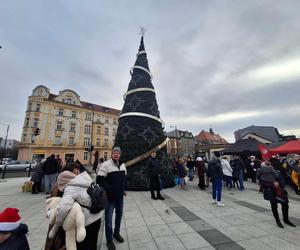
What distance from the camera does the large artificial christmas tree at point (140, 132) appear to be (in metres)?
7.71

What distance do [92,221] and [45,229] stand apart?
8.94 feet

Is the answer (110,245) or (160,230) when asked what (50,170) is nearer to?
(110,245)

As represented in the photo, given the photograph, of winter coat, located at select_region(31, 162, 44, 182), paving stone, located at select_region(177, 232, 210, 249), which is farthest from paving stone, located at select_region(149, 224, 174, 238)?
winter coat, located at select_region(31, 162, 44, 182)

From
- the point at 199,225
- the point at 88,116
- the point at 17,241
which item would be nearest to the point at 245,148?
the point at 199,225

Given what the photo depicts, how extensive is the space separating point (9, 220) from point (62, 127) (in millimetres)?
39461

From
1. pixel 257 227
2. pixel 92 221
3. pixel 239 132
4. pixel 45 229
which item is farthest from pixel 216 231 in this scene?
pixel 239 132

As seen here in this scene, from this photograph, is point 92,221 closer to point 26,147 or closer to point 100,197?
point 100,197

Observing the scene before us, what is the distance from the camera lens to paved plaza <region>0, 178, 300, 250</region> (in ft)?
9.70

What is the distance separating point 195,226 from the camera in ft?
12.2

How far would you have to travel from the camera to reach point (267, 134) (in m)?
36.0

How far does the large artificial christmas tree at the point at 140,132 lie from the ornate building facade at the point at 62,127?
25.4 m

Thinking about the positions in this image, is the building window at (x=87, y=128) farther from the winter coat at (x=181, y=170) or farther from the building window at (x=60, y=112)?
the winter coat at (x=181, y=170)

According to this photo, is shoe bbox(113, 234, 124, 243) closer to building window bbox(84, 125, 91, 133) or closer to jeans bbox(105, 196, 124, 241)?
jeans bbox(105, 196, 124, 241)

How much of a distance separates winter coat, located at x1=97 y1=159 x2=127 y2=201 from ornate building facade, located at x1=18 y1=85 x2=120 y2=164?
100 ft
